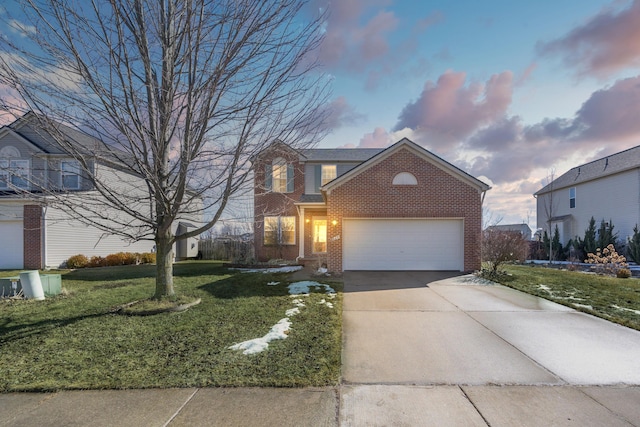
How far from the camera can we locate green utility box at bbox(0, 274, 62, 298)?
25.6 ft

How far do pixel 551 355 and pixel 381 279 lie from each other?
6.01 meters

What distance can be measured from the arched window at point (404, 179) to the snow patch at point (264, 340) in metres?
7.85

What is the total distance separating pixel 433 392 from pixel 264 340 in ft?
8.15

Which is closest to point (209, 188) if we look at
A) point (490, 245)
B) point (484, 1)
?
point (484, 1)

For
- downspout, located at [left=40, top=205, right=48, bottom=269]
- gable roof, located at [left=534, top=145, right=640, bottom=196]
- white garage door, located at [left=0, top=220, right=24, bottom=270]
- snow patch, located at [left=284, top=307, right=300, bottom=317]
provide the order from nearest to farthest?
snow patch, located at [left=284, top=307, right=300, bottom=317]
downspout, located at [left=40, top=205, right=48, bottom=269]
white garage door, located at [left=0, top=220, right=24, bottom=270]
gable roof, located at [left=534, top=145, right=640, bottom=196]

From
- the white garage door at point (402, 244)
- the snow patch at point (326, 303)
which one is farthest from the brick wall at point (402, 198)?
the snow patch at point (326, 303)

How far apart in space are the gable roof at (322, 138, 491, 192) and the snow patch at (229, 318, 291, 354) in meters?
7.17

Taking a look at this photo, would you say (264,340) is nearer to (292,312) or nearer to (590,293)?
(292,312)

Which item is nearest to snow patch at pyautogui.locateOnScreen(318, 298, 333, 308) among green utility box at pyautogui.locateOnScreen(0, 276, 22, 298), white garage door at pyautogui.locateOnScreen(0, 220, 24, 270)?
green utility box at pyautogui.locateOnScreen(0, 276, 22, 298)

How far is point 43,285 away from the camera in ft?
26.1

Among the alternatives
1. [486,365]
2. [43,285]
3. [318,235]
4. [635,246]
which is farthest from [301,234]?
[635,246]

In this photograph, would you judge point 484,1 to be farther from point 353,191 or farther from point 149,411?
point 149,411

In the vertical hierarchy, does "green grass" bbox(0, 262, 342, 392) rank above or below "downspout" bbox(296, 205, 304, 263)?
below

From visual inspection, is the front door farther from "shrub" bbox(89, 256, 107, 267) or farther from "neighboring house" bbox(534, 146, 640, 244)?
"neighboring house" bbox(534, 146, 640, 244)
